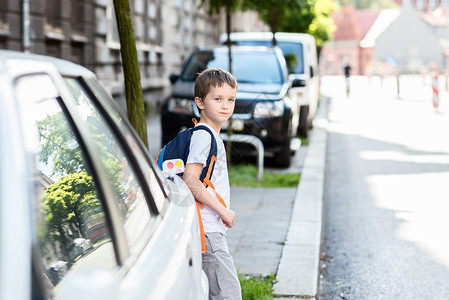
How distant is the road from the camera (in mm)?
5336

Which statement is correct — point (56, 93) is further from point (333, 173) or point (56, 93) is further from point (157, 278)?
point (333, 173)

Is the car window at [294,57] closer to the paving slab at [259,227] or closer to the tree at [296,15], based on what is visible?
the tree at [296,15]

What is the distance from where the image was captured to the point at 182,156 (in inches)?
120

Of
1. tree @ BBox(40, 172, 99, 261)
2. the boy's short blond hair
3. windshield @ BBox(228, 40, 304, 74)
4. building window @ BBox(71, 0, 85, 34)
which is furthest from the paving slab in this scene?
building window @ BBox(71, 0, 85, 34)

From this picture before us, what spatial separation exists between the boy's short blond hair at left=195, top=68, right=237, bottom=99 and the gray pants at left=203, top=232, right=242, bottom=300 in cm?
59

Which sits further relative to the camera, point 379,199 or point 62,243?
point 379,199

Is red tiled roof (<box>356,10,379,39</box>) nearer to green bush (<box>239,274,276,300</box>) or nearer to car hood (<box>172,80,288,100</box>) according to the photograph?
car hood (<box>172,80,288,100</box>)

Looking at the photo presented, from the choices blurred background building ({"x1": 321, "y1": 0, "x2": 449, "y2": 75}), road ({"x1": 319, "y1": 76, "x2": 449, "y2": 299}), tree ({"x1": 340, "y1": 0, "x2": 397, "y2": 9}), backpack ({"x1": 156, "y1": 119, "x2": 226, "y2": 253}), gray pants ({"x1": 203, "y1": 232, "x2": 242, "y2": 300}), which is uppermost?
tree ({"x1": 340, "y1": 0, "x2": 397, "y2": 9})

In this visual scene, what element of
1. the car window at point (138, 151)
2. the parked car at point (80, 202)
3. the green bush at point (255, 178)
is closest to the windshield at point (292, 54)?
the green bush at point (255, 178)

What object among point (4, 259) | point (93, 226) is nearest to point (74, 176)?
point (93, 226)

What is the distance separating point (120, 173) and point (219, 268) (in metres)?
0.92

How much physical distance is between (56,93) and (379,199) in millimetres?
7446

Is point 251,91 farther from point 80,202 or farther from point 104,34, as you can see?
point 80,202

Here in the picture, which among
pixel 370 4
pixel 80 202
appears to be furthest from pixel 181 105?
pixel 370 4
